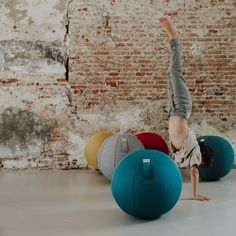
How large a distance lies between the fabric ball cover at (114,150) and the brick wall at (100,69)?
1627 mm

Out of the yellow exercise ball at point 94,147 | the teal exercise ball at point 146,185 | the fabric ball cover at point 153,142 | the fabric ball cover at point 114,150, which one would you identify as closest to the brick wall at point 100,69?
the yellow exercise ball at point 94,147

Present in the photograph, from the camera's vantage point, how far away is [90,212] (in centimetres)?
476

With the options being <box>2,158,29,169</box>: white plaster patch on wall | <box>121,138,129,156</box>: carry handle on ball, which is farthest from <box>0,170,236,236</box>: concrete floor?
<box>2,158,29,169</box>: white plaster patch on wall

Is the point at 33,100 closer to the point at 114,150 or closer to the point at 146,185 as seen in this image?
the point at 114,150

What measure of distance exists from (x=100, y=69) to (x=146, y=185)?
157 inches

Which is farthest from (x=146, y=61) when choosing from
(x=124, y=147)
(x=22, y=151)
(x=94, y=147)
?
(x=22, y=151)

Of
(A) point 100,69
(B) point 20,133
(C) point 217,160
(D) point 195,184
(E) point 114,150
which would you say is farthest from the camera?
(A) point 100,69

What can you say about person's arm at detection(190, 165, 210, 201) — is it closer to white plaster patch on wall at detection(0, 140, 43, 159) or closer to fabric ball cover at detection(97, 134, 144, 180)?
fabric ball cover at detection(97, 134, 144, 180)

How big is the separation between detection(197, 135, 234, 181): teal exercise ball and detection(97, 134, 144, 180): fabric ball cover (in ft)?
3.26

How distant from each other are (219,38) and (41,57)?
312 centimetres

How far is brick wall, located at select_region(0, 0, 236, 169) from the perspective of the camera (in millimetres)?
7871

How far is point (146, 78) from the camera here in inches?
313

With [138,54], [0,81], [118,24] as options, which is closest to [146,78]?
[138,54]

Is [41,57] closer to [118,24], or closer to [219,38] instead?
[118,24]
